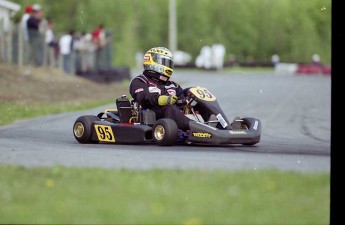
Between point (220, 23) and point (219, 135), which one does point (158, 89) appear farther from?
point (220, 23)

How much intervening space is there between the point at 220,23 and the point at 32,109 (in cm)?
423

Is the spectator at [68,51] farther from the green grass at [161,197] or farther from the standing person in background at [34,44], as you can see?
the green grass at [161,197]

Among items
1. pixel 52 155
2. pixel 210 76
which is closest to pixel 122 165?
pixel 52 155

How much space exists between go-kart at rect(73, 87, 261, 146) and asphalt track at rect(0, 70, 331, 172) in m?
0.12

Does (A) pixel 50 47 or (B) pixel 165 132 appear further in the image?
(A) pixel 50 47

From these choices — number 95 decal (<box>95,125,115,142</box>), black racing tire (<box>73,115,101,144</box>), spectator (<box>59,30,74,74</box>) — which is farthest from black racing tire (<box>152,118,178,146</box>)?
spectator (<box>59,30,74,74</box>)

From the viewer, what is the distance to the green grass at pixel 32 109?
11812 millimetres

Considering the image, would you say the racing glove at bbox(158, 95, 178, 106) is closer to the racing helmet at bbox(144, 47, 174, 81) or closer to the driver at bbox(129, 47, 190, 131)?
the driver at bbox(129, 47, 190, 131)

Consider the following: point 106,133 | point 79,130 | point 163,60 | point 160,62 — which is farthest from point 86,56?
point 163,60

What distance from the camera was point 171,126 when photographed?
1204cm

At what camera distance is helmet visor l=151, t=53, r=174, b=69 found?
10768 mm

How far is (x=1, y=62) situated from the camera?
1789cm

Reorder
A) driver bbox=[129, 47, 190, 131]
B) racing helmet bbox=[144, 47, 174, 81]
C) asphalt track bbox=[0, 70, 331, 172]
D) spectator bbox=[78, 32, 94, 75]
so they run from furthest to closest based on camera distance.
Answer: spectator bbox=[78, 32, 94, 75]
driver bbox=[129, 47, 190, 131]
racing helmet bbox=[144, 47, 174, 81]
asphalt track bbox=[0, 70, 331, 172]

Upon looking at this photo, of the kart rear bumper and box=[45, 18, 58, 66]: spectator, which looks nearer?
the kart rear bumper
